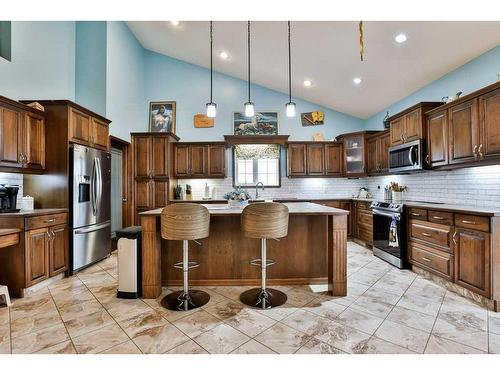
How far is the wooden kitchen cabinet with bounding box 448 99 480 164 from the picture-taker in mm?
2913

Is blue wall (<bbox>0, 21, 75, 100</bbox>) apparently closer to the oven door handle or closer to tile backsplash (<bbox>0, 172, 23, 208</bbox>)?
tile backsplash (<bbox>0, 172, 23, 208</bbox>)

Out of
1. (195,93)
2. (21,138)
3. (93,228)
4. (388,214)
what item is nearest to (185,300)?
(93,228)

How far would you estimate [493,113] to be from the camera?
8.84 ft

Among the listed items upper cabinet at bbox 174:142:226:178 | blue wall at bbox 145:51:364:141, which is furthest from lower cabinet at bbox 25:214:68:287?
blue wall at bbox 145:51:364:141

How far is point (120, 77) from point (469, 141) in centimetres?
592

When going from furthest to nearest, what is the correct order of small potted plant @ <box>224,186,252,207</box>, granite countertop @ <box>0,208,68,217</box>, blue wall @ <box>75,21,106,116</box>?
blue wall @ <box>75,21,106,116</box> < small potted plant @ <box>224,186,252,207</box> < granite countertop @ <box>0,208,68,217</box>

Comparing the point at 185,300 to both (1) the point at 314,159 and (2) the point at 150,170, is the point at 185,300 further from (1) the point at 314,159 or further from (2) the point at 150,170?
(1) the point at 314,159

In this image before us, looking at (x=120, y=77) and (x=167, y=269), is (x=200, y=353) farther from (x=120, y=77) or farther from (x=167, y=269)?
(x=120, y=77)

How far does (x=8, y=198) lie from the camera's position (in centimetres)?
305

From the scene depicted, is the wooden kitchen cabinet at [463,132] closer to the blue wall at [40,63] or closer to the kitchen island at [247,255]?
the kitchen island at [247,255]

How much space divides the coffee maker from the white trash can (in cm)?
152

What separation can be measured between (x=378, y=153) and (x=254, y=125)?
2.91 metres

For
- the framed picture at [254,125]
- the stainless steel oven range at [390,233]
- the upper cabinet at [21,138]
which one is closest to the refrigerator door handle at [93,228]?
the upper cabinet at [21,138]

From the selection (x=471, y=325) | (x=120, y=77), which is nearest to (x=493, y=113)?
(x=471, y=325)
